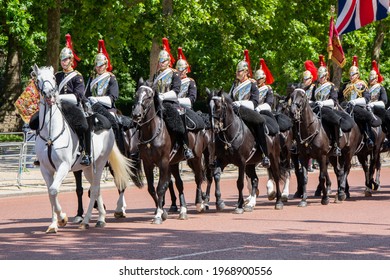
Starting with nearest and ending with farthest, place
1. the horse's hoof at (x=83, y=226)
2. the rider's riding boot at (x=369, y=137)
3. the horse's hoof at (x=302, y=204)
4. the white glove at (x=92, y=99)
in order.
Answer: the horse's hoof at (x=83, y=226), the white glove at (x=92, y=99), the horse's hoof at (x=302, y=204), the rider's riding boot at (x=369, y=137)

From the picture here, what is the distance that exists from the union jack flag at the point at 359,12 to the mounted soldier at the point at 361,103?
112cm

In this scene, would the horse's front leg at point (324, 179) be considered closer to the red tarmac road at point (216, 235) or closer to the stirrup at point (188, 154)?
the red tarmac road at point (216, 235)

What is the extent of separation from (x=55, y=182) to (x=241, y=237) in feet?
9.58

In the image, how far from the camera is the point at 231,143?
1981 centimetres

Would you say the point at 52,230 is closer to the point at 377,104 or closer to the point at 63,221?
the point at 63,221

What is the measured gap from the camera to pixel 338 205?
850 inches

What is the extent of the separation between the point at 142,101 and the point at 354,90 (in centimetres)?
852

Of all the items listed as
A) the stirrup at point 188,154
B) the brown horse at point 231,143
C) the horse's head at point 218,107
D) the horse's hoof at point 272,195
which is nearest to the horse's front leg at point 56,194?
the stirrup at point 188,154

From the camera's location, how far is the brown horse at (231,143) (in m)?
19.3

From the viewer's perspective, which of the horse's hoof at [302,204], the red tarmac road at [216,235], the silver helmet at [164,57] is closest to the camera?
the red tarmac road at [216,235]

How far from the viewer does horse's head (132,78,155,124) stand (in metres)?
17.2

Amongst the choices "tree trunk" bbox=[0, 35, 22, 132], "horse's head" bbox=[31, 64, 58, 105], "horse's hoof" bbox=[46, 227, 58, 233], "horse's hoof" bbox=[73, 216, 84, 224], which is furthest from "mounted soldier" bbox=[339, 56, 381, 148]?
"tree trunk" bbox=[0, 35, 22, 132]

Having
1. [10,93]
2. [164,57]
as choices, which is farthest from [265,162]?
[10,93]
